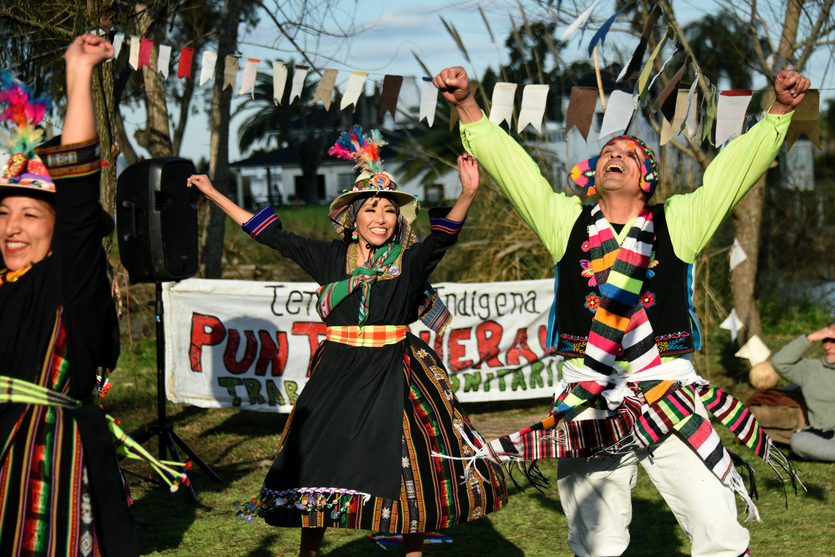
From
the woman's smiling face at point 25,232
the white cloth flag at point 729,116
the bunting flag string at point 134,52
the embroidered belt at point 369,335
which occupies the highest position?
the bunting flag string at point 134,52

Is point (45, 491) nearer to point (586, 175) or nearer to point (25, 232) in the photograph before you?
point (25, 232)

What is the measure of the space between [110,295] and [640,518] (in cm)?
404

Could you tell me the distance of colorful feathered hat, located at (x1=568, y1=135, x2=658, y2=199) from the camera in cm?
352

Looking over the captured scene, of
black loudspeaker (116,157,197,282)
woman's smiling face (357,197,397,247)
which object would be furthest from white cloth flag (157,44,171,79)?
woman's smiling face (357,197,397,247)

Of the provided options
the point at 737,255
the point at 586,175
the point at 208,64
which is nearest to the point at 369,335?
the point at 586,175

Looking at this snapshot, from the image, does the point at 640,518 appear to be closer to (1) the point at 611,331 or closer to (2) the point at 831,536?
(2) the point at 831,536

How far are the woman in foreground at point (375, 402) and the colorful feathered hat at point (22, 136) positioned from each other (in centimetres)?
159

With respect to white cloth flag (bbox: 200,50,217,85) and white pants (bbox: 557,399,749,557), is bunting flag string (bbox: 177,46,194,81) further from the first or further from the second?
white pants (bbox: 557,399,749,557)

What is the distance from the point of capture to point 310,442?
389cm

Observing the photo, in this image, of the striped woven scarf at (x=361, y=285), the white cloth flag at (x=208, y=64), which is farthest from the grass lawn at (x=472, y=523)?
the white cloth flag at (x=208, y=64)

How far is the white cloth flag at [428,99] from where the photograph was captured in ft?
20.0

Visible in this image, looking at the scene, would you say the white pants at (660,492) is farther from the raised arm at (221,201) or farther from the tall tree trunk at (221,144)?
the tall tree trunk at (221,144)

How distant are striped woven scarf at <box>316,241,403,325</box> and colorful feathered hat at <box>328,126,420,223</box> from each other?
31cm

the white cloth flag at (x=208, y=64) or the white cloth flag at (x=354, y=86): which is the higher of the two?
the white cloth flag at (x=208, y=64)
